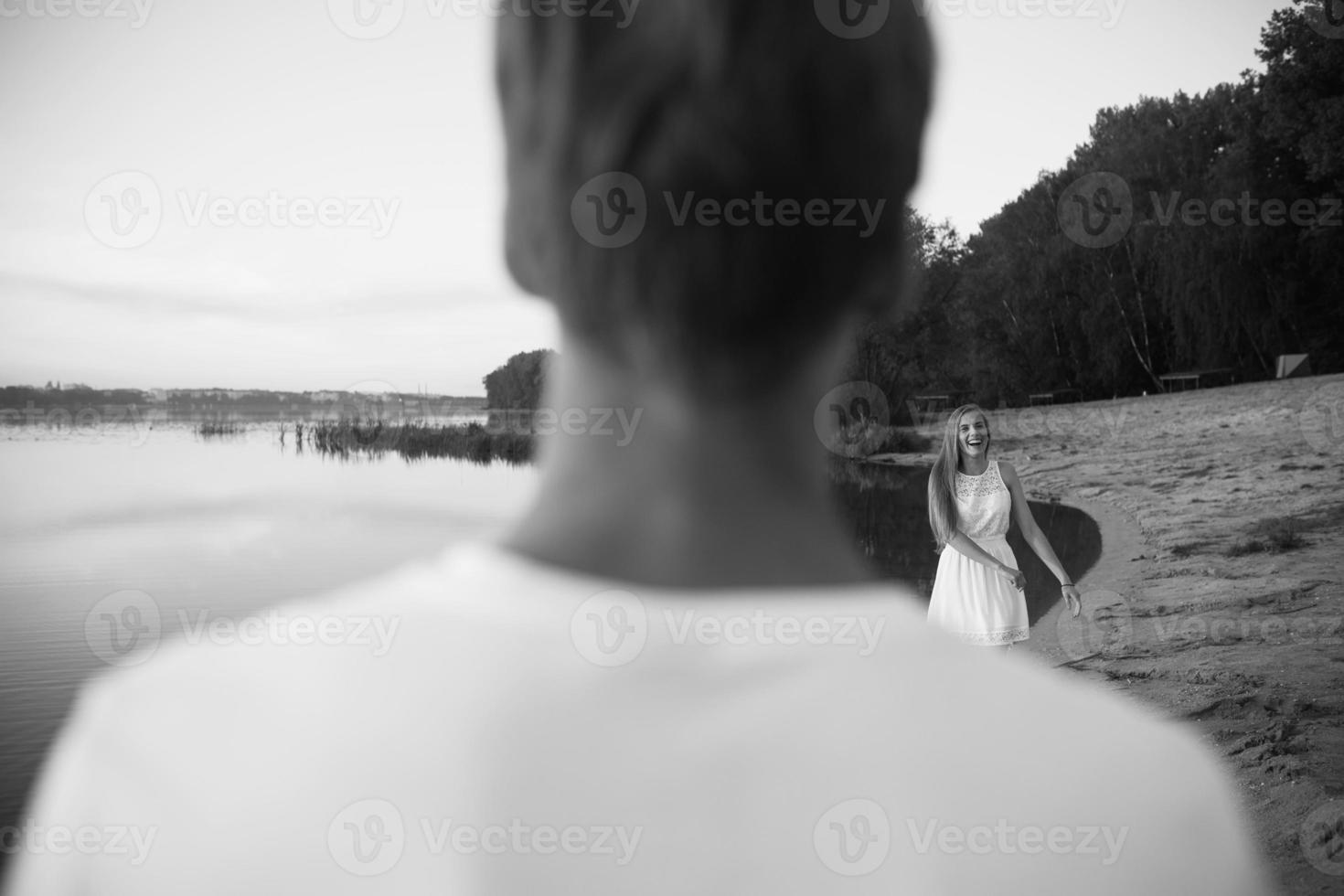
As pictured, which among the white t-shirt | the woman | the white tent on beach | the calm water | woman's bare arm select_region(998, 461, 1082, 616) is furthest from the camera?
the white tent on beach

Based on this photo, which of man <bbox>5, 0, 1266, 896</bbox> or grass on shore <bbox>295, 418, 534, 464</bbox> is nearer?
man <bbox>5, 0, 1266, 896</bbox>

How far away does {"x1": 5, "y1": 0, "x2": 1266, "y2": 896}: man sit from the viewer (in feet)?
1.08

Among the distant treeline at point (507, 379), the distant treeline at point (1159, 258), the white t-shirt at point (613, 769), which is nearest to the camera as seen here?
the white t-shirt at point (613, 769)

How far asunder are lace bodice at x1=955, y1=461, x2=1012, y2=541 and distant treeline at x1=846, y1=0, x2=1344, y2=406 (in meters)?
8.36

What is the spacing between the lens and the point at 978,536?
128 inches

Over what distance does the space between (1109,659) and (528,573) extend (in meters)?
5.81

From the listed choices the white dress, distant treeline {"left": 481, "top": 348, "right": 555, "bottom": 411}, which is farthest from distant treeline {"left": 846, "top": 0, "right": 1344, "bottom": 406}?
distant treeline {"left": 481, "top": 348, "right": 555, "bottom": 411}

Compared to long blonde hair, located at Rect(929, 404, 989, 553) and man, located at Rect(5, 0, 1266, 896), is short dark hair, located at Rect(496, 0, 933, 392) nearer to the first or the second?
man, located at Rect(5, 0, 1266, 896)

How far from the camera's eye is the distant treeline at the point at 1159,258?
11.6 m

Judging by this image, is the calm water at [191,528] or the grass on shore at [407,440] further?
the grass on shore at [407,440]

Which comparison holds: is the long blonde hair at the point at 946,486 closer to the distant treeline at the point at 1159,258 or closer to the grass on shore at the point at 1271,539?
the grass on shore at the point at 1271,539

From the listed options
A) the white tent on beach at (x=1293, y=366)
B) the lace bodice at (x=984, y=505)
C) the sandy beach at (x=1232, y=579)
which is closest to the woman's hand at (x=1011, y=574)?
the lace bodice at (x=984, y=505)

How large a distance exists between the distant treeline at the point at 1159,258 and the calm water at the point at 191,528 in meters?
3.91

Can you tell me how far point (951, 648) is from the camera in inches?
13.9
